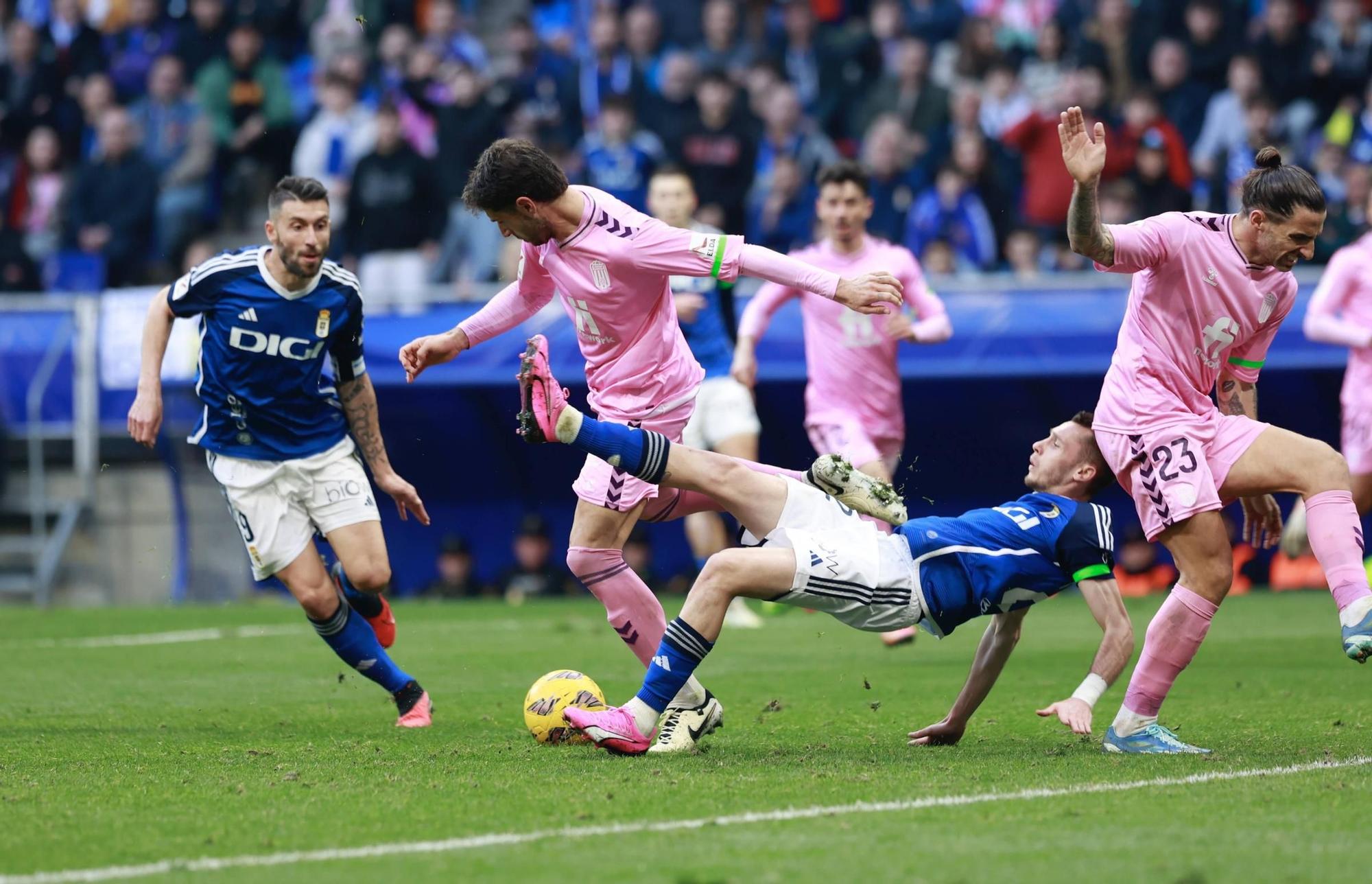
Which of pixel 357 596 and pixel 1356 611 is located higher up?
pixel 1356 611

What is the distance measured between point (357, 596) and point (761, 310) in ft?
11.7

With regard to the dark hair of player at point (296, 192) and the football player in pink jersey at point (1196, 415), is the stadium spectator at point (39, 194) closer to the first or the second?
the dark hair of player at point (296, 192)

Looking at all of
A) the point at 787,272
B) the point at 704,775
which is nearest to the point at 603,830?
the point at 704,775

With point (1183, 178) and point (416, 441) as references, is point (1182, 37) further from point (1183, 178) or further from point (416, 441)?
point (416, 441)

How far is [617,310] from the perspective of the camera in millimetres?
6836

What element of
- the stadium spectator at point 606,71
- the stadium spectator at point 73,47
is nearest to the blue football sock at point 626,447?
the stadium spectator at point 606,71

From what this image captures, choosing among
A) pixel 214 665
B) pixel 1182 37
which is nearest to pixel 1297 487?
pixel 214 665

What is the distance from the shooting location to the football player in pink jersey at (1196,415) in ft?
20.0

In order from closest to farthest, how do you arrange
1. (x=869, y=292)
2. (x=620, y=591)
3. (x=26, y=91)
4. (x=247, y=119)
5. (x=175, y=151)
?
(x=869, y=292) < (x=620, y=591) < (x=247, y=119) < (x=175, y=151) < (x=26, y=91)

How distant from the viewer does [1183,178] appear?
15320mm

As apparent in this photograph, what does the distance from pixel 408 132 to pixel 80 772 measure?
41.7ft

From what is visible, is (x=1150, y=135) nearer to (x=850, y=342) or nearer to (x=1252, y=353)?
(x=850, y=342)

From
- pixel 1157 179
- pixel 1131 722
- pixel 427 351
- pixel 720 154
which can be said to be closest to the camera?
pixel 1131 722

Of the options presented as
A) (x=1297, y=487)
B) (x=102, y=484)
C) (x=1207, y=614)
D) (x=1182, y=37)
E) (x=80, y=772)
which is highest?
(x=1182, y=37)
